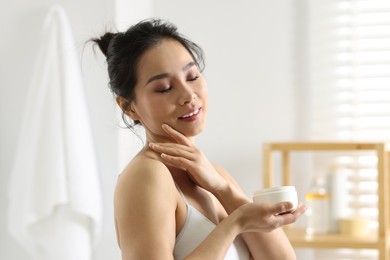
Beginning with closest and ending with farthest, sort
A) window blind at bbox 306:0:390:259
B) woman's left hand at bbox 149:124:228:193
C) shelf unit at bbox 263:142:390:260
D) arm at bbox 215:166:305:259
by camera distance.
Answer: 1. woman's left hand at bbox 149:124:228:193
2. arm at bbox 215:166:305:259
3. shelf unit at bbox 263:142:390:260
4. window blind at bbox 306:0:390:259

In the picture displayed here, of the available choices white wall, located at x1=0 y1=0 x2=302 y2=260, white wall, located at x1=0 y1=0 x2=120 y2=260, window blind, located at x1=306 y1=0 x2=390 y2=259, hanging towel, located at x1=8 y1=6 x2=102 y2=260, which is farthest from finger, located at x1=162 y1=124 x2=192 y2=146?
window blind, located at x1=306 y1=0 x2=390 y2=259

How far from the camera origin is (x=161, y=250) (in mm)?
1054

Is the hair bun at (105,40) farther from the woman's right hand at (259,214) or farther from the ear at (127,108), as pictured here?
the woman's right hand at (259,214)

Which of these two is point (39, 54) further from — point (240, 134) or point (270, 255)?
point (270, 255)

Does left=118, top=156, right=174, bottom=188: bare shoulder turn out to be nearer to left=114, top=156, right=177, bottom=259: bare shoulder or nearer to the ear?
left=114, top=156, right=177, bottom=259: bare shoulder

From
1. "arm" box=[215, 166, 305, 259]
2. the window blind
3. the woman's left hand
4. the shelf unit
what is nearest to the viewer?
the woman's left hand

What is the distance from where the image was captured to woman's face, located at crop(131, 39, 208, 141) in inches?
46.4

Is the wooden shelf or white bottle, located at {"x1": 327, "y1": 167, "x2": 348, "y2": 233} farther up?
white bottle, located at {"x1": 327, "y1": 167, "x2": 348, "y2": 233}

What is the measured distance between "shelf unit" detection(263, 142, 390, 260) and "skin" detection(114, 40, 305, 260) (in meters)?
0.97

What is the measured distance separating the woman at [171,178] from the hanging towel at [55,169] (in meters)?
0.85

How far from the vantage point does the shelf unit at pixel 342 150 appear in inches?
86.9

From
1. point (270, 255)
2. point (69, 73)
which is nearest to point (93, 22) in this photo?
point (69, 73)

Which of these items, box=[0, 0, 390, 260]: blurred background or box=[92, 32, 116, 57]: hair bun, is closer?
Answer: box=[92, 32, 116, 57]: hair bun

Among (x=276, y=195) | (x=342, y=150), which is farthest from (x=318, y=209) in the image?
A: (x=276, y=195)
